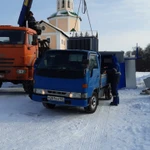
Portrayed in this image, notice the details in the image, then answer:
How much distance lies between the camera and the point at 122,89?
519 inches

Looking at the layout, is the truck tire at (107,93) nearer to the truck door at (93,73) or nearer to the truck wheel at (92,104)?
the truck door at (93,73)

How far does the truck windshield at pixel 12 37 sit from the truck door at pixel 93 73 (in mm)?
3648

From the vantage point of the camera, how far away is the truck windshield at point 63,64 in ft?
23.0

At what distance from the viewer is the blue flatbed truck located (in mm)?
6930

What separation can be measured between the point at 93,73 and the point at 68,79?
2.78 ft

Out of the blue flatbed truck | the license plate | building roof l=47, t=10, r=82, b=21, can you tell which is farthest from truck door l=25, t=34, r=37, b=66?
building roof l=47, t=10, r=82, b=21

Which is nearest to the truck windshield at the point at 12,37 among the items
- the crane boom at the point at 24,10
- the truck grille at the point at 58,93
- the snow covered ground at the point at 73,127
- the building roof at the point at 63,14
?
the crane boom at the point at 24,10

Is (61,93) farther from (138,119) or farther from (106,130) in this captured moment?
(138,119)

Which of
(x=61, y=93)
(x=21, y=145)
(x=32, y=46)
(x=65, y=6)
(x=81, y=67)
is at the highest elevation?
(x=65, y=6)

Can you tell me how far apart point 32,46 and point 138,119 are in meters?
5.68

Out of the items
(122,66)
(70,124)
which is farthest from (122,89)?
(70,124)

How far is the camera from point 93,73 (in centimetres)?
743

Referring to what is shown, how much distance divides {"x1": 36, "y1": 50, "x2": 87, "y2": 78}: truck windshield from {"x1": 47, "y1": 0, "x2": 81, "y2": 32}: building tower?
47287 millimetres

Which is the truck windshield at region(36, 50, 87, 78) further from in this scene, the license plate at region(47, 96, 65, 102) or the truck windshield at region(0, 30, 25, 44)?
the truck windshield at region(0, 30, 25, 44)
